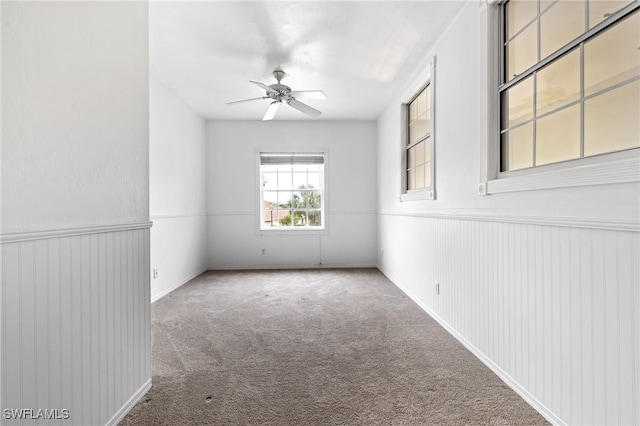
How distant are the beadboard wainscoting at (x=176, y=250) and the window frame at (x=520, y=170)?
11.7 ft

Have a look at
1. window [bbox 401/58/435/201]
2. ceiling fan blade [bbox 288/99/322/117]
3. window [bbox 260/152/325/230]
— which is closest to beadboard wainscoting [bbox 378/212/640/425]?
window [bbox 401/58/435/201]

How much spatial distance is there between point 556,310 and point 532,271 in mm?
233

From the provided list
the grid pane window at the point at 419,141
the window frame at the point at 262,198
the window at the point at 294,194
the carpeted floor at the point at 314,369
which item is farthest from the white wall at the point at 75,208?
the window at the point at 294,194

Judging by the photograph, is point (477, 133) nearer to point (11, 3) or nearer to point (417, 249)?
point (417, 249)

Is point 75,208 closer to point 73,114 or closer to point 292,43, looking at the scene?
point 73,114

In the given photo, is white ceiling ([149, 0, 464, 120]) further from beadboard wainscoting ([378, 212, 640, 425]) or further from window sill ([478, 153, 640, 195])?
beadboard wainscoting ([378, 212, 640, 425])

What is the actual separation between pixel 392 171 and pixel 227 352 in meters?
3.39

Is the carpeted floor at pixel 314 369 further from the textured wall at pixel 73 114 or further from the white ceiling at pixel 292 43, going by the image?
the white ceiling at pixel 292 43

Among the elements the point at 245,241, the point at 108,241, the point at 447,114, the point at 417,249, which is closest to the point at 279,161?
the point at 245,241

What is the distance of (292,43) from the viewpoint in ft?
10.1

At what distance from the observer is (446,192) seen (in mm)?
2936

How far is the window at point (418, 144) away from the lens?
3.60m

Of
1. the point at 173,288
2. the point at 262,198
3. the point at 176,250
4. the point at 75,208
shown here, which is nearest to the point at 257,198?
the point at 262,198

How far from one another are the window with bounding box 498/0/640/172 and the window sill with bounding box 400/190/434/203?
115 centimetres
